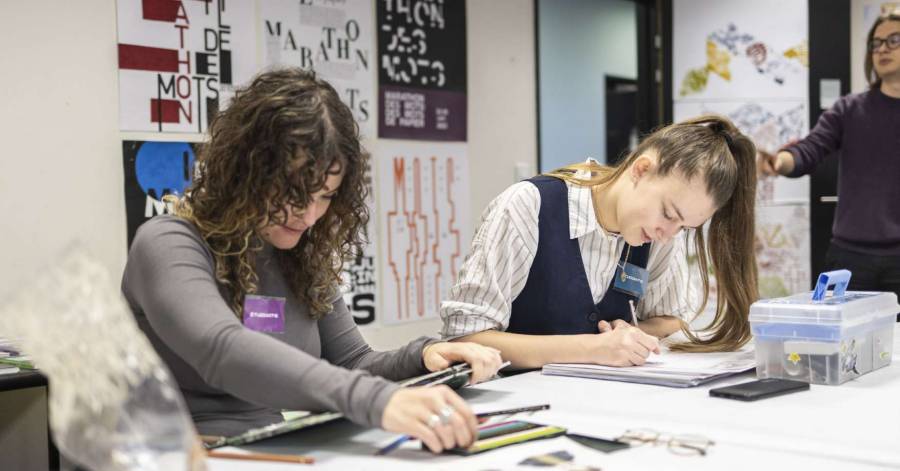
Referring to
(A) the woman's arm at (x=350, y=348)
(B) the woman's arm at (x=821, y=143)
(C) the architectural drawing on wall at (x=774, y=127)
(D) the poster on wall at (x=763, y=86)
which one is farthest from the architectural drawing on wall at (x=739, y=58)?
(A) the woman's arm at (x=350, y=348)

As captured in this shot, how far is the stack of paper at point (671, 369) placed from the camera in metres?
1.50

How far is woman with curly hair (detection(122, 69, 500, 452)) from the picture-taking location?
106 centimetres

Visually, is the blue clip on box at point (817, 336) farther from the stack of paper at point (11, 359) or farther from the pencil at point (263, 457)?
the stack of paper at point (11, 359)

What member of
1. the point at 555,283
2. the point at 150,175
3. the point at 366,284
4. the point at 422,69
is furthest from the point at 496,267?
the point at 422,69

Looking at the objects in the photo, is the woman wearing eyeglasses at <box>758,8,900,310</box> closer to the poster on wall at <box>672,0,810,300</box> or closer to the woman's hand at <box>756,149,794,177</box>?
the woman's hand at <box>756,149,794,177</box>

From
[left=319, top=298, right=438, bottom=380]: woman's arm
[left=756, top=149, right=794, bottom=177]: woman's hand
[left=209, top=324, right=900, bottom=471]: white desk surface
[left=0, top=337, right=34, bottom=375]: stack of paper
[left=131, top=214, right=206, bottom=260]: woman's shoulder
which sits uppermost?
[left=756, top=149, right=794, bottom=177]: woman's hand

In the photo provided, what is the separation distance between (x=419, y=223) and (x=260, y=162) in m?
2.36

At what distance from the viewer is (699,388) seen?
1.47 m

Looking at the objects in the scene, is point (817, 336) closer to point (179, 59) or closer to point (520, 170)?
point (179, 59)

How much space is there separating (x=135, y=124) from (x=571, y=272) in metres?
1.63

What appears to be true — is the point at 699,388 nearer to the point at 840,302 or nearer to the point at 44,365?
the point at 840,302

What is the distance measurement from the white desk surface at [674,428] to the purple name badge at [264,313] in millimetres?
237

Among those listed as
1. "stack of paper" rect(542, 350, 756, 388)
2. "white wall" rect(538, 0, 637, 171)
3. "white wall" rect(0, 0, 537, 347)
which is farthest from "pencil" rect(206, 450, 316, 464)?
"white wall" rect(538, 0, 637, 171)

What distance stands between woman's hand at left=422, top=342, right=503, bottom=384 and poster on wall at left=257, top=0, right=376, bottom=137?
180 centimetres
